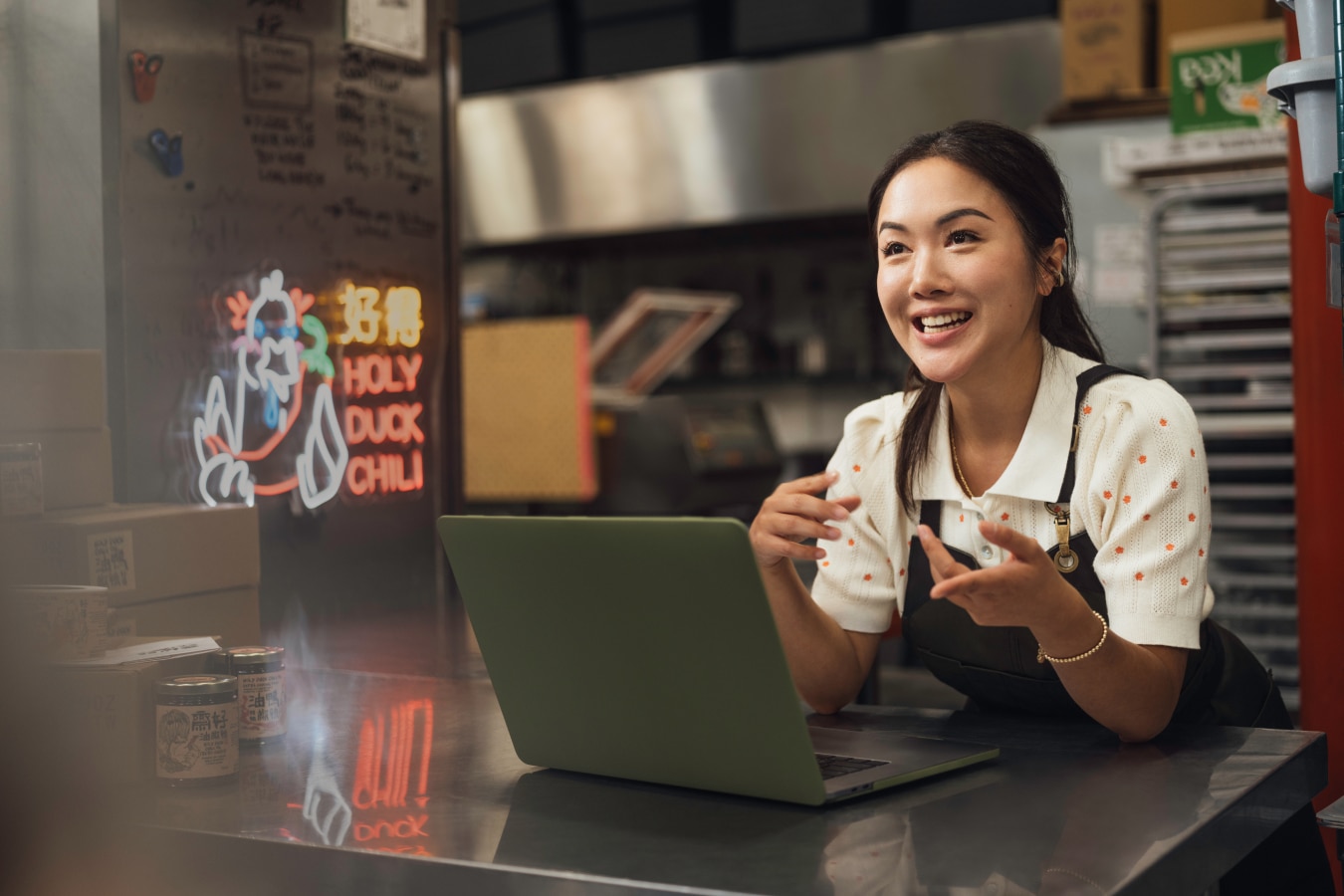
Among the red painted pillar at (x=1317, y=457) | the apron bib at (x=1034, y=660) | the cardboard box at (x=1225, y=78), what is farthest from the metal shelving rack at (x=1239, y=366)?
the apron bib at (x=1034, y=660)

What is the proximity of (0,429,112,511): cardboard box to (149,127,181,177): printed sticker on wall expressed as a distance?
0.44m

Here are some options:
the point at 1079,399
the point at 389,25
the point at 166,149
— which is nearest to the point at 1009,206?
the point at 1079,399

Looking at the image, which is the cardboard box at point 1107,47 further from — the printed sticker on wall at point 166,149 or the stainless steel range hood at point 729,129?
the printed sticker on wall at point 166,149

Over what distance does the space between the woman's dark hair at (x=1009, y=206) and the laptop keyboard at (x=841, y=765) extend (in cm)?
41

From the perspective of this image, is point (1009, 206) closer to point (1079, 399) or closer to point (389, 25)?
point (1079, 399)

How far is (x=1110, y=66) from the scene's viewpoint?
335cm

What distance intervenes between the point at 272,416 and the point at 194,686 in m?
0.94

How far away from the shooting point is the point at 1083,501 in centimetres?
124

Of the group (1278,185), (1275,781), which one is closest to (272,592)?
(1275,781)

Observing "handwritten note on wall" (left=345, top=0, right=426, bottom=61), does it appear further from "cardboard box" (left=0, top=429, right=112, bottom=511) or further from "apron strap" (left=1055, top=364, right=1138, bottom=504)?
"apron strap" (left=1055, top=364, right=1138, bottom=504)

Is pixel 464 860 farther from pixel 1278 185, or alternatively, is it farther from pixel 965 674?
pixel 1278 185

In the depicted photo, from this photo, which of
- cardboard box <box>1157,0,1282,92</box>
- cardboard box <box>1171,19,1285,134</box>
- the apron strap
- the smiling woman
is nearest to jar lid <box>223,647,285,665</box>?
the smiling woman

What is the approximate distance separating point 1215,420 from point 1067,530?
5.86 ft

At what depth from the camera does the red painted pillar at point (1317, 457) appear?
184 cm
